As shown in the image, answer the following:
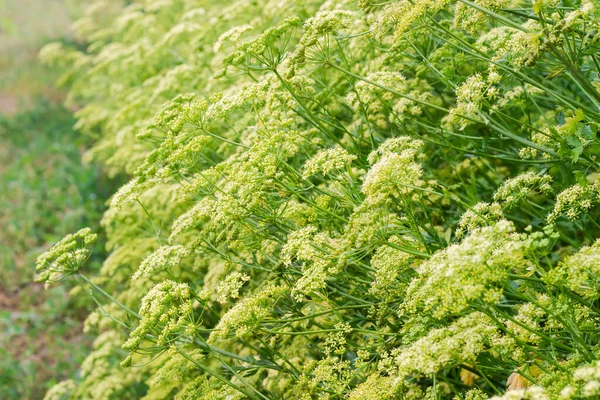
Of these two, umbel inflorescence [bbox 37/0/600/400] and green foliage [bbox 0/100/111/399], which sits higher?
umbel inflorescence [bbox 37/0/600/400]

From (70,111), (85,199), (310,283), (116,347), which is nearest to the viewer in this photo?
(310,283)

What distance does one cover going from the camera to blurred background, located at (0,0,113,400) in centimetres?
878

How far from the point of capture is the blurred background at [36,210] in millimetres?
8781

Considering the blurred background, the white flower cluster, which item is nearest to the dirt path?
the blurred background

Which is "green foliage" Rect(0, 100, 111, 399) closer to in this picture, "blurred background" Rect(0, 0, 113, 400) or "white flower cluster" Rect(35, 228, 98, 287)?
"blurred background" Rect(0, 0, 113, 400)

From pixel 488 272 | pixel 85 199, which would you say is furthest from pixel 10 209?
pixel 488 272

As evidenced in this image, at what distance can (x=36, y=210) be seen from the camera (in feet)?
38.1

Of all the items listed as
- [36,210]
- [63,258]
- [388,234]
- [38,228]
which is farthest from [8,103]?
[388,234]

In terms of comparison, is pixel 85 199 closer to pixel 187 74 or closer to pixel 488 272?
pixel 187 74

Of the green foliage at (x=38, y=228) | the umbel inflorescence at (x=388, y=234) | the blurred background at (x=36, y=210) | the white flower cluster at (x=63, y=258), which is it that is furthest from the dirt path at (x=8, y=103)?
the white flower cluster at (x=63, y=258)

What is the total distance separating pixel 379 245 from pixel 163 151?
4.70 feet

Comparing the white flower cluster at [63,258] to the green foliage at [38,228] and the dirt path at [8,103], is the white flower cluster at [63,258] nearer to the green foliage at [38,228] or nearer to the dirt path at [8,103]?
the green foliage at [38,228]

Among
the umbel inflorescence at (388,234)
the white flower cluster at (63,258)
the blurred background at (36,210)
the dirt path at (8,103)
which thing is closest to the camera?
the umbel inflorescence at (388,234)

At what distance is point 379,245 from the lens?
360 centimetres
